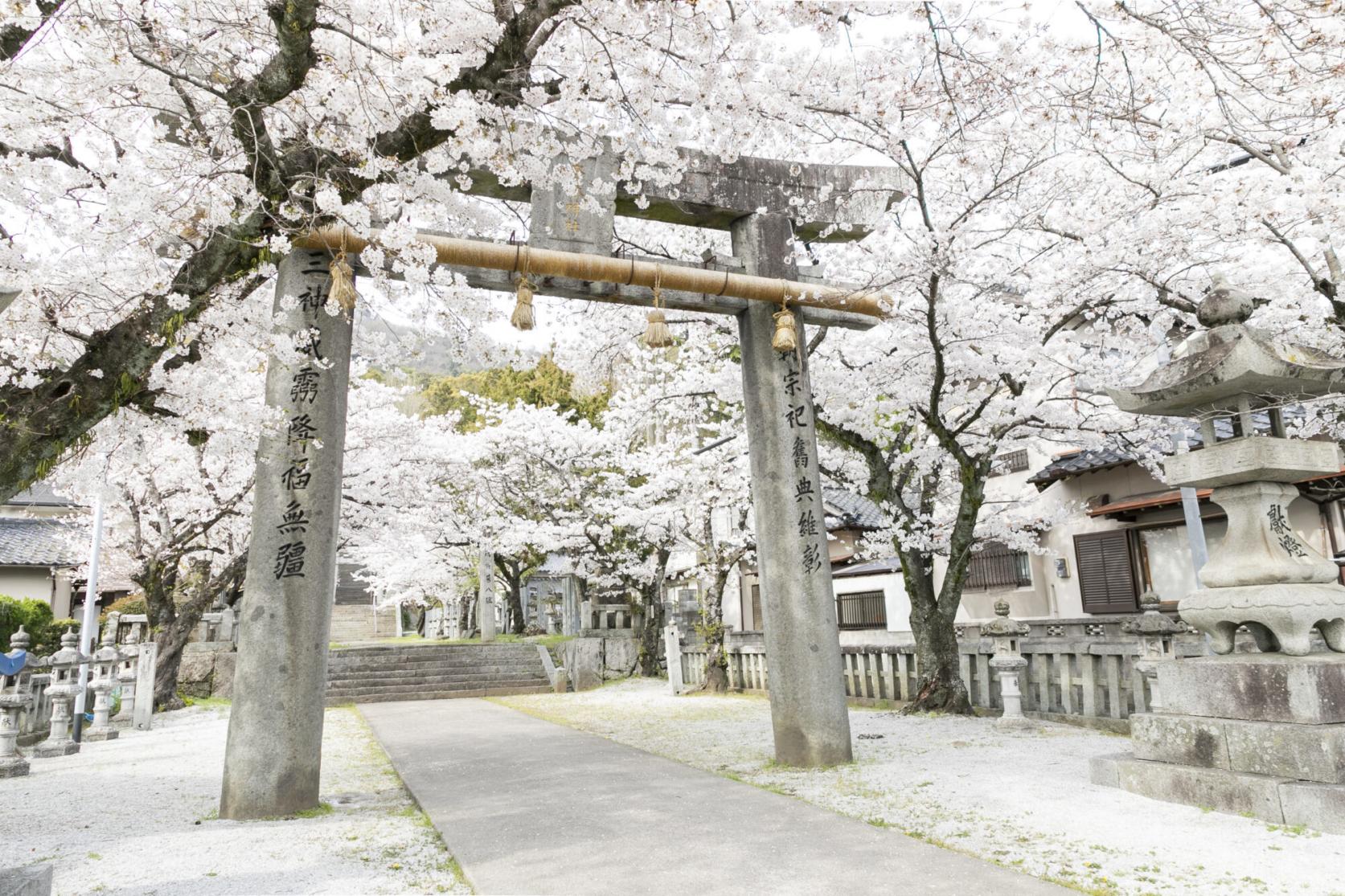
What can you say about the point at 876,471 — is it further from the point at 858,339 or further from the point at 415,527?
the point at 415,527

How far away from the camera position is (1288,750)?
4984mm

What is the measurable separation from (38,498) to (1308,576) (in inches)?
1369

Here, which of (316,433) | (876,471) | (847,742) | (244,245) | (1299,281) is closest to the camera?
(244,245)

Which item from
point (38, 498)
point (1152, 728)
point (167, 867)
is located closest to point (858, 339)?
point (1152, 728)

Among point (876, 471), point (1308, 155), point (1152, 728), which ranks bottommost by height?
point (1152, 728)

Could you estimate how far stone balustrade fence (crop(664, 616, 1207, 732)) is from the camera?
29.6ft

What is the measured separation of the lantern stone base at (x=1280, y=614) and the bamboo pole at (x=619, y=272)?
405cm

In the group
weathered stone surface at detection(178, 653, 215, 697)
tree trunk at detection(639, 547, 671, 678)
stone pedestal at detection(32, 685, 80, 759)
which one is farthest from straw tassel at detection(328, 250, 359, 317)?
weathered stone surface at detection(178, 653, 215, 697)

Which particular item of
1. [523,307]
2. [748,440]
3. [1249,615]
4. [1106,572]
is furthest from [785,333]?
[1106,572]

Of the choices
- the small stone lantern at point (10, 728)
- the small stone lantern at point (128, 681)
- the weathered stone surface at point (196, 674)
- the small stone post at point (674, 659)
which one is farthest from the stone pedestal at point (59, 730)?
the small stone post at point (674, 659)

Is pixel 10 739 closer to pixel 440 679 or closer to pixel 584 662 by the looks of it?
pixel 440 679

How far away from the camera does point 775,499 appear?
760 cm

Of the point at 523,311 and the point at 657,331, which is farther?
the point at 657,331

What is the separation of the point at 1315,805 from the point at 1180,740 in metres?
0.93
